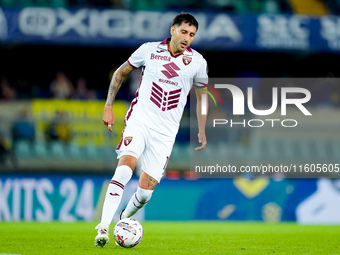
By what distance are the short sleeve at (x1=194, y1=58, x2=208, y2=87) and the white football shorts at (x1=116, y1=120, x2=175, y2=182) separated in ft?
2.15

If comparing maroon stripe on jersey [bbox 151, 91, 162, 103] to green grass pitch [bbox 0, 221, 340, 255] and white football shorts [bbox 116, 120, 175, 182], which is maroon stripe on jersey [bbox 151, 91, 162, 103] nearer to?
white football shorts [bbox 116, 120, 175, 182]

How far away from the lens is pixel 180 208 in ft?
41.3

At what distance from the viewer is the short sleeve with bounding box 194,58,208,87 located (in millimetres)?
6922

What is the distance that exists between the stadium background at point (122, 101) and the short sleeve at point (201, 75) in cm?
548

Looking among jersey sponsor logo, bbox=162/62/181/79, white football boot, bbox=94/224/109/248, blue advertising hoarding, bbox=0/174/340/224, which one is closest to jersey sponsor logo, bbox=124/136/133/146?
jersey sponsor logo, bbox=162/62/181/79

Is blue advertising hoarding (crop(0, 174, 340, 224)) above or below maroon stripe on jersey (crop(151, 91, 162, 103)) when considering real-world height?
below

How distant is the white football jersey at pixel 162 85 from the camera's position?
6.74 meters

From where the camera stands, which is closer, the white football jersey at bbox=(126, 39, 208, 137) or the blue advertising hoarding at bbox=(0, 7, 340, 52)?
the white football jersey at bbox=(126, 39, 208, 137)

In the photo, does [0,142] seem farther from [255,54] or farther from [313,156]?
[255,54]

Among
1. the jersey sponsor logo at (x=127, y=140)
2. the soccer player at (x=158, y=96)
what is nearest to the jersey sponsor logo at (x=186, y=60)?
the soccer player at (x=158, y=96)

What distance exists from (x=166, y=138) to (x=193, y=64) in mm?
796

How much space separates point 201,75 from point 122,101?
328 inches

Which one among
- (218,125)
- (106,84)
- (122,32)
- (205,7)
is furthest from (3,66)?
(218,125)

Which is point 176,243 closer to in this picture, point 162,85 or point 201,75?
point 162,85
